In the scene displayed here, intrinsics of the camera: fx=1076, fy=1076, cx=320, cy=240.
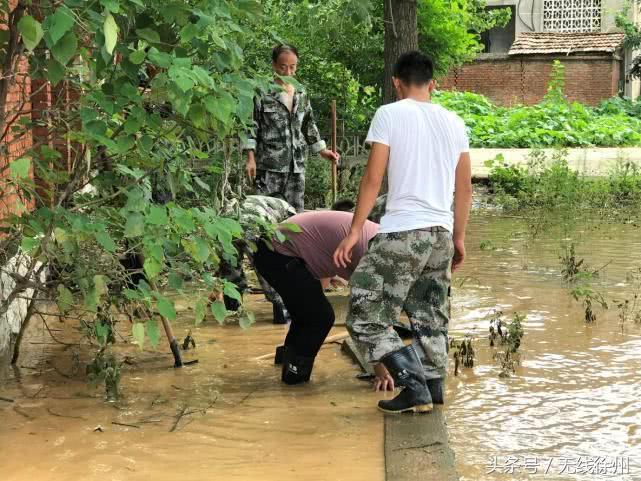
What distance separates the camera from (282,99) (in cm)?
848

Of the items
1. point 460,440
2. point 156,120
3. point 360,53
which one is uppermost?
point 360,53

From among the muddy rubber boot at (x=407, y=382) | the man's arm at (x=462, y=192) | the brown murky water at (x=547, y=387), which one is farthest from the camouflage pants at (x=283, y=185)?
the muddy rubber boot at (x=407, y=382)

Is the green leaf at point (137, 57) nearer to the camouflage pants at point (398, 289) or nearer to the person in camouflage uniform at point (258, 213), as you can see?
the person in camouflage uniform at point (258, 213)

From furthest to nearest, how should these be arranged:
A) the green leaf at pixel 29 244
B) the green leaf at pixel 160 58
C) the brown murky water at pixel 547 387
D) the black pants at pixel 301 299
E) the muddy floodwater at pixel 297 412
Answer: the black pants at pixel 301 299
the green leaf at pixel 29 244
the brown murky water at pixel 547 387
the muddy floodwater at pixel 297 412
the green leaf at pixel 160 58

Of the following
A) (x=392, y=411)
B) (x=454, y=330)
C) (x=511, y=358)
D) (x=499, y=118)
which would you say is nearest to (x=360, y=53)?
(x=454, y=330)

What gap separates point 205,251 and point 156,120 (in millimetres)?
673

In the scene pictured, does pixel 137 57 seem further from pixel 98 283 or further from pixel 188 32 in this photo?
pixel 98 283

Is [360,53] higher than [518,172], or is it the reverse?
Result: [360,53]

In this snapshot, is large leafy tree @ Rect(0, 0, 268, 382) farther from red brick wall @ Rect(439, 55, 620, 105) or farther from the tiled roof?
the tiled roof

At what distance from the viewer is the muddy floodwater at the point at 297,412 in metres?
4.79

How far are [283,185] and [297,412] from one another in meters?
3.21

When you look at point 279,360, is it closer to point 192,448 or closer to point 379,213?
point 379,213

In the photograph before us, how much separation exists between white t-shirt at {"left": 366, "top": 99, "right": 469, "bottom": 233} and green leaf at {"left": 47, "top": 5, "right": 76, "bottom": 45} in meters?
1.85

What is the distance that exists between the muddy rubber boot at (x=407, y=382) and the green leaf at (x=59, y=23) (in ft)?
7.77
